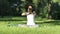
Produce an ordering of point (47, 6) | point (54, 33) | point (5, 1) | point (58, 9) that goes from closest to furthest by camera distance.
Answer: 1. point (54, 33)
2. point (47, 6)
3. point (58, 9)
4. point (5, 1)

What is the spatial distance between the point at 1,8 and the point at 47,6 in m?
17.5

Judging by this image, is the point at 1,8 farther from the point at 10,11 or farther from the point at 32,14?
the point at 32,14

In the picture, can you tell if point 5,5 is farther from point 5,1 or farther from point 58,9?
point 58,9

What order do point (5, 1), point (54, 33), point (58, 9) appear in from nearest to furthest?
point (54, 33) → point (58, 9) → point (5, 1)

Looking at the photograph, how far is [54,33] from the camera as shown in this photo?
536 inches

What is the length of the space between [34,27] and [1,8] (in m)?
22.5

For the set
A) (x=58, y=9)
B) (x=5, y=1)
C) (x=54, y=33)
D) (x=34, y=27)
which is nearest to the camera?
(x=54, y=33)

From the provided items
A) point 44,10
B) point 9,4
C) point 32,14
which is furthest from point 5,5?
point 32,14

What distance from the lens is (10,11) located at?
127 feet

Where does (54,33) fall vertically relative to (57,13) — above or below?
above

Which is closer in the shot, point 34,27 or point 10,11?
point 34,27

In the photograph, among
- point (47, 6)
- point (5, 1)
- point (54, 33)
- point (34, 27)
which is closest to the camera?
point (54, 33)

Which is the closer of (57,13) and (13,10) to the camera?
(57,13)

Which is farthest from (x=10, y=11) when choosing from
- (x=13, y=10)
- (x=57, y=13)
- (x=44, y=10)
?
(x=44, y=10)
